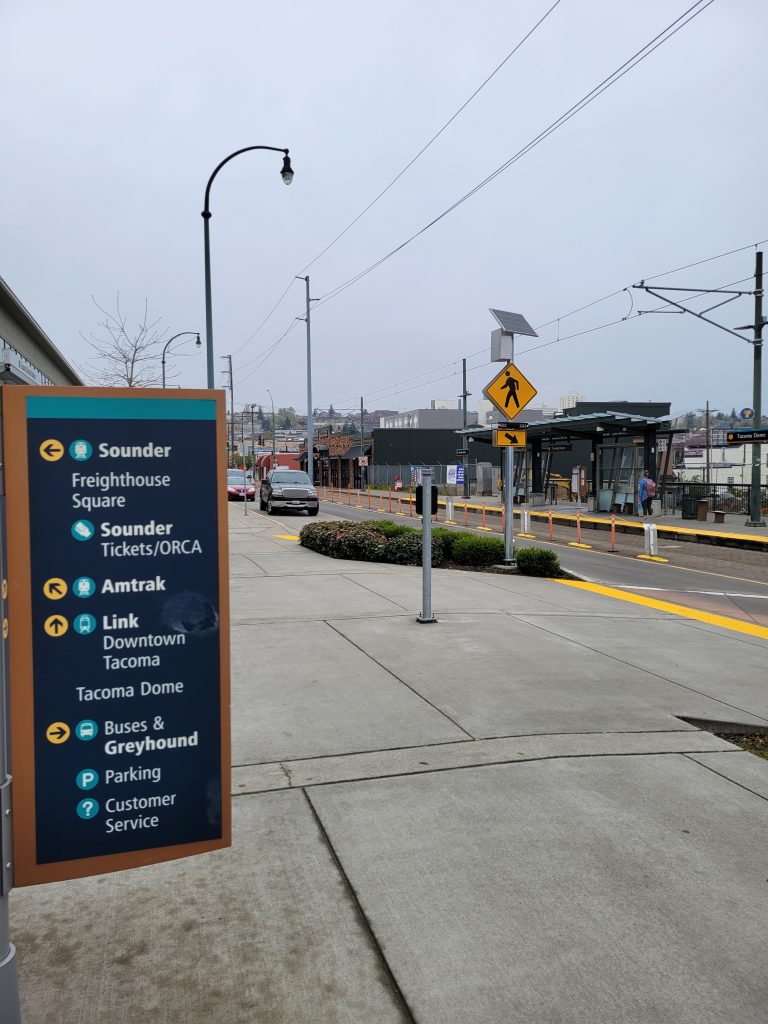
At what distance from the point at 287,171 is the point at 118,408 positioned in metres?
21.1

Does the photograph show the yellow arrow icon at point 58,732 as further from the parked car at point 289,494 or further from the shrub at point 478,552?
the parked car at point 289,494

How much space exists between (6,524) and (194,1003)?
175 cm

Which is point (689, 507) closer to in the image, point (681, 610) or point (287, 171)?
point (287, 171)

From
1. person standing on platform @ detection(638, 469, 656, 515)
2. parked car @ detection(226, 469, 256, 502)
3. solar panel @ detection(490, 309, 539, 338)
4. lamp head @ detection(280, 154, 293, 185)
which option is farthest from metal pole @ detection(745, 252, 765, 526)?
parked car @ detection(226, 469, 256, 502)

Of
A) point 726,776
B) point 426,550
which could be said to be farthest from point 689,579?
point 726,776

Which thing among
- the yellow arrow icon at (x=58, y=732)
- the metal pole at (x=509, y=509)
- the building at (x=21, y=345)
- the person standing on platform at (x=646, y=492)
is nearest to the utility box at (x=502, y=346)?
the metal pole at (x=509, y=509)

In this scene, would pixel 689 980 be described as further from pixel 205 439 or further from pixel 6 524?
pixel 6 524

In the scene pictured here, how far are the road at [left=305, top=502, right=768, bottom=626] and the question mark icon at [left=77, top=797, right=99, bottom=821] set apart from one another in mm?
10201

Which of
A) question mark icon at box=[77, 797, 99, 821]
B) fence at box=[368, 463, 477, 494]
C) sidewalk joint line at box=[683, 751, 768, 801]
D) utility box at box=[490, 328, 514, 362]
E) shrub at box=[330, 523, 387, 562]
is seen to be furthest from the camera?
fence at box=[368, 463, 477, 494]

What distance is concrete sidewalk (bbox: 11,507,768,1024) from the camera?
282cm

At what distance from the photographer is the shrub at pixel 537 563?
15.1m

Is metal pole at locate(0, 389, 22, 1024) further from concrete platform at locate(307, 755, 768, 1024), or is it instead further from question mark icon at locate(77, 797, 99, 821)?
concrete platform at locate(307, 755, 768, 1024)

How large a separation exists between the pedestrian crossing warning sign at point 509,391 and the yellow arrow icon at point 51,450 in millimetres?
12276

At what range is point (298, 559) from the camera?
52.1 feet
